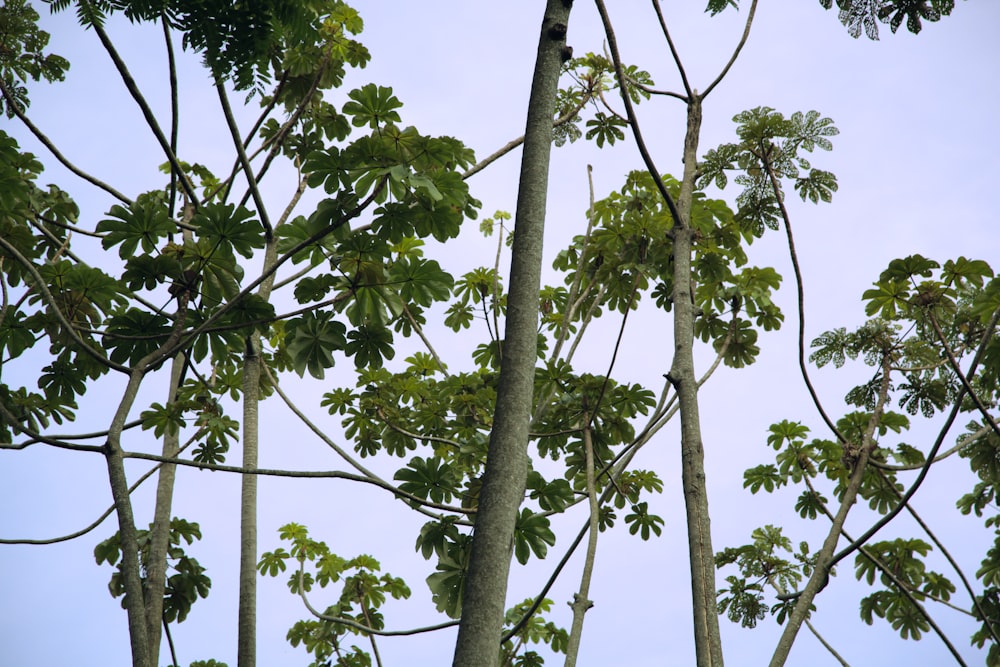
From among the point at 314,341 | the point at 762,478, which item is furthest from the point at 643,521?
the point at 314,341

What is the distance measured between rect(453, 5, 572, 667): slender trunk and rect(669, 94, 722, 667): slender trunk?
103 cm

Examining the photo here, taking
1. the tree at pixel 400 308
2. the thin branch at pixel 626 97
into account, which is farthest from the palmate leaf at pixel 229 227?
the thin branch at pixel 626 97

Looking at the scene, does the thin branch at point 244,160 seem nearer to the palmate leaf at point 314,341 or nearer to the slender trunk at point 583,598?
the palmate leaf at point 314,341

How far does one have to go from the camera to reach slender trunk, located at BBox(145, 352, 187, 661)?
4.93 meters

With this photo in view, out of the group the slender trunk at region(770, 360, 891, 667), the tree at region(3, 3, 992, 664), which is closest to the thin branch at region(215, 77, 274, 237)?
the tree at region(3, 3, 992, 664)

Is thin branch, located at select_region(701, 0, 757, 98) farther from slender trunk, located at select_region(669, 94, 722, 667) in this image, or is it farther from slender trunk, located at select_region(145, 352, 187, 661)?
slender trunk, located at select_region(145, 352, 187, 661)

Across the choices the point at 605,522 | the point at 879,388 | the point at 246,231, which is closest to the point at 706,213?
the point at 879,388

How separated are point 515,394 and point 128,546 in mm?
1793

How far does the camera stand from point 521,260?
8.76ft

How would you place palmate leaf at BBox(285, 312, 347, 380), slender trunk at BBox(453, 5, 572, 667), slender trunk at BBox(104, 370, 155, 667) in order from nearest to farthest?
slender trunk at BBox(453, 5, 572, 667) → slender trunk at BBox(104, 370, 155, 667) → palmate leaf at BBox(285, 312, 347, 380)

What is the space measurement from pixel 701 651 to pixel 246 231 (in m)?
2.71

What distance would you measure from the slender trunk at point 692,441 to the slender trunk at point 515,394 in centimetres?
103

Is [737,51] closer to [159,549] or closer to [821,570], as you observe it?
[821,570]

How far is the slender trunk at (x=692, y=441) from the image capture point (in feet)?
9.95
